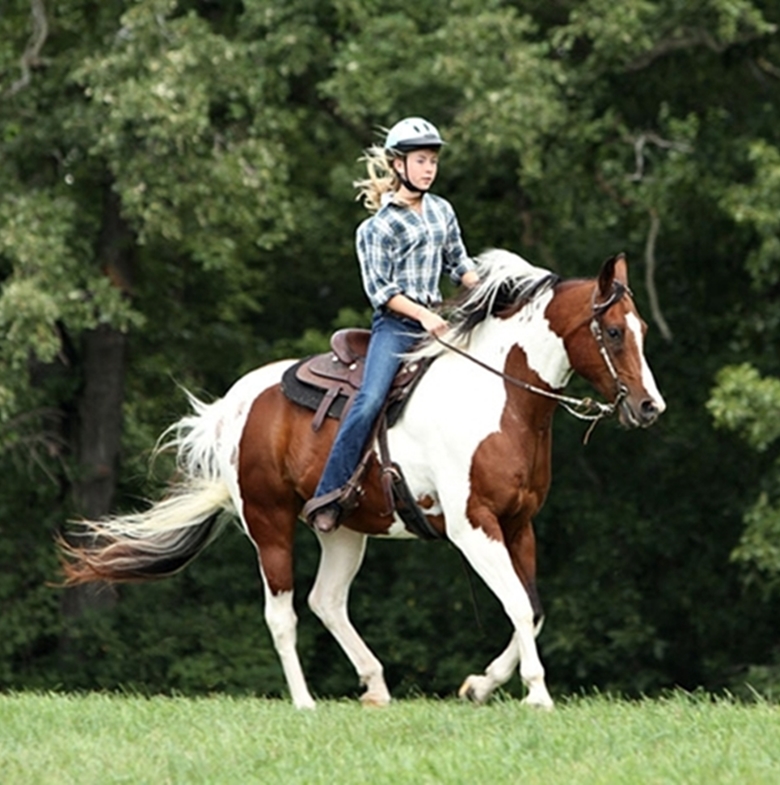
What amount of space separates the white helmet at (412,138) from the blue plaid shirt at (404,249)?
1.12ft

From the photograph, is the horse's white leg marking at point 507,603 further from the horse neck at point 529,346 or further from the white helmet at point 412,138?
the white helmet at point 412,138

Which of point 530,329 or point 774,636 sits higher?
point 530,329

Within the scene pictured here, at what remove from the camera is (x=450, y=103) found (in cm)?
1869

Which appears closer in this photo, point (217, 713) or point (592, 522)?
point (217, 713)

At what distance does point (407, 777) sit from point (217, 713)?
249 centimetres

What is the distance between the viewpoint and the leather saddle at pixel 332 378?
1082cm

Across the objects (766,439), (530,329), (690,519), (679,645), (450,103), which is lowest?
(679,645)

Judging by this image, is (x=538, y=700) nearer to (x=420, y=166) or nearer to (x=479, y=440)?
(x=479, y=440)

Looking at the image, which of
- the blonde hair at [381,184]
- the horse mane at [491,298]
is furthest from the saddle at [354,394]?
the blonde hair at [381,184]

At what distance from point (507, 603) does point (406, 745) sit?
64.3 inches

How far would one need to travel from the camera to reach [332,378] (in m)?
10.9

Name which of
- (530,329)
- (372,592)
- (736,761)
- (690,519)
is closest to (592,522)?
(690,519)

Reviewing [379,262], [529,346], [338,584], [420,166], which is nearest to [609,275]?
[529,346]

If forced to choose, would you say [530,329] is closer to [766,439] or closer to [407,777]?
[407,777]
